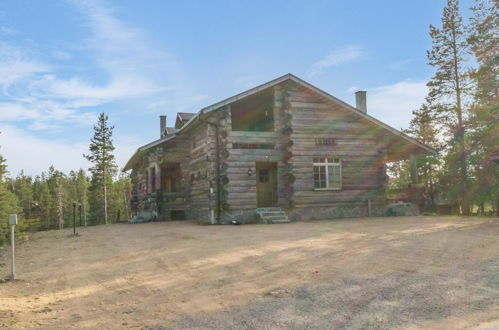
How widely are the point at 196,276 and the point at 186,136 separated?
17.7 metres

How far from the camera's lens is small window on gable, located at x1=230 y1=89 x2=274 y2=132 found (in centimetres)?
2025

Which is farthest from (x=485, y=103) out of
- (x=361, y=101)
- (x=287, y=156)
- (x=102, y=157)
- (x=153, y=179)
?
(x=102, y=157)

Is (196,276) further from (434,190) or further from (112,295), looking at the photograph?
(434,190)

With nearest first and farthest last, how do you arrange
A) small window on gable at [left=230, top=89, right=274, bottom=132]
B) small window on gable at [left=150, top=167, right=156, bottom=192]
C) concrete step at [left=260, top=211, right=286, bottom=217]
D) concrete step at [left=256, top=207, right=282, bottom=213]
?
concrete step at [left=260, top=211, right=286, bottom=217], concrete step at [left=256, top=207, right=282, bottom=213], small window on gable at [left=230, top=89, right=274, bottom=132], small window on gable at [left=150, top=167, right=156, bottom=192]

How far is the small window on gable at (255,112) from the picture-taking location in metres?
20.2

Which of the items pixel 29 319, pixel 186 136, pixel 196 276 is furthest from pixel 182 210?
pixel 29 319

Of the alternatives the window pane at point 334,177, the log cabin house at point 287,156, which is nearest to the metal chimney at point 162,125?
the log cabin house at point 287,156

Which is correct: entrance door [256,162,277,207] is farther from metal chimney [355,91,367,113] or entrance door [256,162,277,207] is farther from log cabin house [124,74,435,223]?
metal chimney [355,91,367,113]

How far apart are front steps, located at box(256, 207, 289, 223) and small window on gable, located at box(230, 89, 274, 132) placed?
4.29 metres

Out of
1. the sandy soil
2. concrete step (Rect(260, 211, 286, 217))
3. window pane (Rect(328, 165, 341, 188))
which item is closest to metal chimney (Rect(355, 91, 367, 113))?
window pane (Rect(328, 165, 341, 188))

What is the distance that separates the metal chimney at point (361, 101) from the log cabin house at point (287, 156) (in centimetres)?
252

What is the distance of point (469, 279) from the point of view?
19.8ft

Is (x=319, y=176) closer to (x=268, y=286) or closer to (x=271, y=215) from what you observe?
(x=271, y=215)

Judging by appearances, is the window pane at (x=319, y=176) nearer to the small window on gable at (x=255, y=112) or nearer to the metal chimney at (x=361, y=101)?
the small window on gable at (x=255, y=112)
